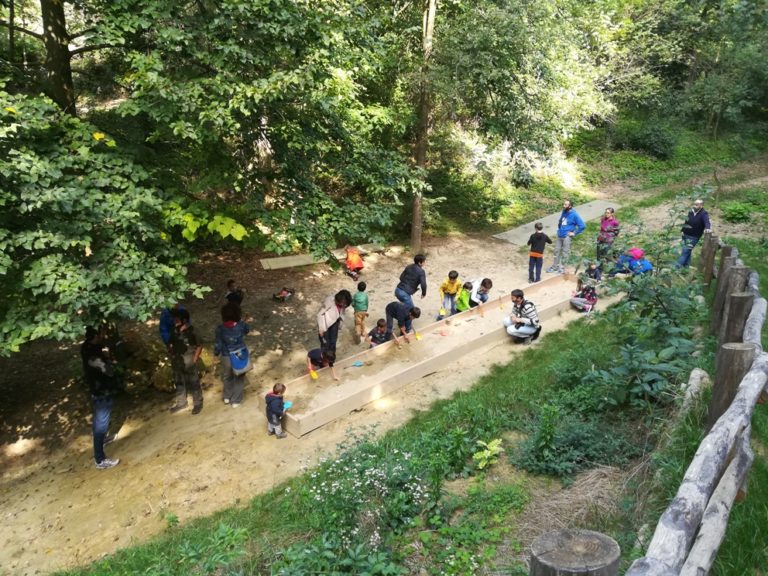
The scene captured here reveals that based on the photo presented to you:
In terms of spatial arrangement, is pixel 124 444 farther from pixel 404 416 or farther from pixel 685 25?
pixel 685 25

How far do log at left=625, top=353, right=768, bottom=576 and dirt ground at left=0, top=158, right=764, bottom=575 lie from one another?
476cm

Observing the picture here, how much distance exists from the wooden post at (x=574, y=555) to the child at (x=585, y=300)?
8.86 meters

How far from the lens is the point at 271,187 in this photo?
321 inches

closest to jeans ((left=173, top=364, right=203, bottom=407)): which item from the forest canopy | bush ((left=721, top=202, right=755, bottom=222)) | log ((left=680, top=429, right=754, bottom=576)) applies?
the forest canopy

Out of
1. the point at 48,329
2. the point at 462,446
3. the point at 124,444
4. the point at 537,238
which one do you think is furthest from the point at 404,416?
the point at 537,238

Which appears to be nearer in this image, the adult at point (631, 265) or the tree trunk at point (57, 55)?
the adult at point (631, 265)

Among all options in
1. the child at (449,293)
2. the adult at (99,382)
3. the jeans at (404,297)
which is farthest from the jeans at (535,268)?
the adult at (99,382)

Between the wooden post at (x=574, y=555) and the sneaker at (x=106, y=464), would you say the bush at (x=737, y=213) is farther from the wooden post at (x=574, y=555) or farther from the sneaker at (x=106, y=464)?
the wooden post at (x=574, y=555)

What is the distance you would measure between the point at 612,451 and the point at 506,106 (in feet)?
32.0

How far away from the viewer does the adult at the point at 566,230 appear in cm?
1205

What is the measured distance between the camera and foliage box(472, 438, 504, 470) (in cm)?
544

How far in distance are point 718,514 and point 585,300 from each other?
7.93 metres

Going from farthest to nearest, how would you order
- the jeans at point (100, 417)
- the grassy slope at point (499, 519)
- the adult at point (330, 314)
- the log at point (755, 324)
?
the adult at point (330, 314) → the jeans at point (100, 417) → the log at point (755, 324) → the grassy slope at point (499, 519)

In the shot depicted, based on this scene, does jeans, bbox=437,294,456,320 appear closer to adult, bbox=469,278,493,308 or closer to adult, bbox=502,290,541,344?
adult, bbox=469,278,493,308
